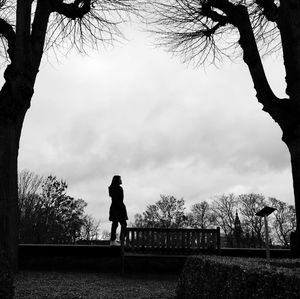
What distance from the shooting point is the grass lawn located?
6.32 metres

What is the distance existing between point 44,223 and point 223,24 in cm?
3097

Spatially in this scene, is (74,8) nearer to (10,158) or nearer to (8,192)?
(10,158)

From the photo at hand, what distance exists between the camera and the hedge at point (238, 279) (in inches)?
133

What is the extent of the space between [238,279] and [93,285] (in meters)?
3.66

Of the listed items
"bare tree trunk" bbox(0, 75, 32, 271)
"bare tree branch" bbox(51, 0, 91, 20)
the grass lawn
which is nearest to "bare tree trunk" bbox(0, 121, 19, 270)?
"bare tree trunk" bbox(0, 75, 32, 271)

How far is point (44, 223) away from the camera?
37.7 meters

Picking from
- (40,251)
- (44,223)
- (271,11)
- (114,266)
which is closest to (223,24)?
(271,11)

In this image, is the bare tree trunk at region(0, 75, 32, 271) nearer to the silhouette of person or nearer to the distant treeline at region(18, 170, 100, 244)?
the silhouette of person

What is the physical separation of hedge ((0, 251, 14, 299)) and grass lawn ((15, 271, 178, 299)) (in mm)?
1417

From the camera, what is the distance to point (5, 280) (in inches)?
180

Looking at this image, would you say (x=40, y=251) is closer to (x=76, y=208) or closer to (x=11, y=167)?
(x=11, y=167)

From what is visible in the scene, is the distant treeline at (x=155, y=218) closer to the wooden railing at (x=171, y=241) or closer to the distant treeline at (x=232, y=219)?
the distant treeline at (x=232, y=219)

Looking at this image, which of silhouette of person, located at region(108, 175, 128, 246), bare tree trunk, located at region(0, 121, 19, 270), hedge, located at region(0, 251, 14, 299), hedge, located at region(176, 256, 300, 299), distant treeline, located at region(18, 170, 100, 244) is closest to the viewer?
hedge, located at region(176, 256, 300, 299)

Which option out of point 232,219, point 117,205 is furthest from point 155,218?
point 117,205
